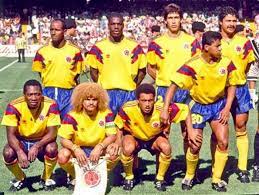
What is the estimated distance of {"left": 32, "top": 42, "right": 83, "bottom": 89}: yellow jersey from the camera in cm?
728

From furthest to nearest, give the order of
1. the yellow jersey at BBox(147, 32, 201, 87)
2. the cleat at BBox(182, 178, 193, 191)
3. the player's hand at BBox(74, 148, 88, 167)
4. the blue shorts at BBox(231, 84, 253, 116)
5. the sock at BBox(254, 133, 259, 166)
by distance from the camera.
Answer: the sock at BBox(254, 133, 259, 166) < the yellow jersey at BBox(147, 32, 201, 87) < the blue shorts at BBox(231, 84, 253, 116) < the cleat at BBox(182, 178, 193, 191) < the player's hand at BBox(74, 148, 88, 167)

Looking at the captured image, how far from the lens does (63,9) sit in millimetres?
40562

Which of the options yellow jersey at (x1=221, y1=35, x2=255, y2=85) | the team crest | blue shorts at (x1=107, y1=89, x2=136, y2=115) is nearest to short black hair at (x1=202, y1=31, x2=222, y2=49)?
the team crest

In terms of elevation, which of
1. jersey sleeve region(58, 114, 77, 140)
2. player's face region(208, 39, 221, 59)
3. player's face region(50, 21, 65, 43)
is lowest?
jersey sleeve region(58, 114, 77, 140)

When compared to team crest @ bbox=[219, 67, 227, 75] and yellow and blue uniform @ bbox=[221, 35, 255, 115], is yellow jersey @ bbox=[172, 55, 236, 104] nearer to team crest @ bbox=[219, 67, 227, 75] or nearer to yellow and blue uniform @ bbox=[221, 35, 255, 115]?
team crest @ bbox=[219, 67, 227, 75]

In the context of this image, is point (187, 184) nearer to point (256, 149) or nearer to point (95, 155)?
point (95, 155)

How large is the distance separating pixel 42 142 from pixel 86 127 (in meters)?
0.53

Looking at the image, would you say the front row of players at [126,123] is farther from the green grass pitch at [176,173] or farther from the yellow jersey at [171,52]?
the yellow jersey at [171,52]

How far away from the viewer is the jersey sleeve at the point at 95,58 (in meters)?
7.11

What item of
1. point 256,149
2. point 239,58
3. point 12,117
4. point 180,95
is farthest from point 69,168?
point 256,149

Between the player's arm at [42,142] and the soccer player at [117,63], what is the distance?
1.07m

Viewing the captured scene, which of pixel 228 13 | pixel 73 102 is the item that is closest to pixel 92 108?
pixel 73 102

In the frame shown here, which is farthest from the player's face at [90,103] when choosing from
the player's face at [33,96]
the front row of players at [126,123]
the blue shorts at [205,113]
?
the blue shorts at [205,113]

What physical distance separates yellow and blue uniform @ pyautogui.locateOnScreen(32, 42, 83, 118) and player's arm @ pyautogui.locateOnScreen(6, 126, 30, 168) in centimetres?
120
